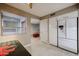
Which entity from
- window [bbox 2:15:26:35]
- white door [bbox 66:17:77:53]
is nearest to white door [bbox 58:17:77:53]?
white door [bbox 66:17:77:53]

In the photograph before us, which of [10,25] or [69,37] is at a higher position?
[10,25]

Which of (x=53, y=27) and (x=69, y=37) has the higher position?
(x=53, y=27)

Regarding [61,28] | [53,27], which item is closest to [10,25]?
[53,27]

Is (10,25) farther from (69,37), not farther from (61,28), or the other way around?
(69,37)

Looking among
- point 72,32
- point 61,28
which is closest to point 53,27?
point 61,28

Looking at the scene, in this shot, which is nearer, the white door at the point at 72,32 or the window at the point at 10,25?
the window at the point at 10,25

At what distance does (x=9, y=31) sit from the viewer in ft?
4.52

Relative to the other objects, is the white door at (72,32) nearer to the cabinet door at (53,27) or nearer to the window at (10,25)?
the cabinet door at (53,27)

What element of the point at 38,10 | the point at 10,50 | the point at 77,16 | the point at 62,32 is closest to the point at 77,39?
the point at 62,32

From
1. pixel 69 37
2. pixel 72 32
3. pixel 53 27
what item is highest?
pixel 53 27

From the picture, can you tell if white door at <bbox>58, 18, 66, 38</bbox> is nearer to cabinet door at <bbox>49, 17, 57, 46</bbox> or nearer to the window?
cabinet door at <bbox>49, 17, 57, 46</bbox>

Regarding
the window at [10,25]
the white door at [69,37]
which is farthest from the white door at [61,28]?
the window at [10,25]

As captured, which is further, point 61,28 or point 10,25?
point 61,28

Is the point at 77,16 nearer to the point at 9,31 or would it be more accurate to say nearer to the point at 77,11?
the point at 77,11
